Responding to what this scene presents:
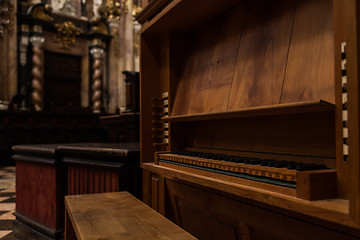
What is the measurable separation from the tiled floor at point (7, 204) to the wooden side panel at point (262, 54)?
2499 mm

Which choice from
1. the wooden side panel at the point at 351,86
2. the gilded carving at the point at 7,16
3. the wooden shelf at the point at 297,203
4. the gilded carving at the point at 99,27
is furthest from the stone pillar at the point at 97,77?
the wooden side panel at the point at 351,86

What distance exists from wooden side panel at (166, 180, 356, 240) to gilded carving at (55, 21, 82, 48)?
10.1m

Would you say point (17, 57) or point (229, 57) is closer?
point (229, 57)

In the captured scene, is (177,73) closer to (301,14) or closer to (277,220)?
(301,14)

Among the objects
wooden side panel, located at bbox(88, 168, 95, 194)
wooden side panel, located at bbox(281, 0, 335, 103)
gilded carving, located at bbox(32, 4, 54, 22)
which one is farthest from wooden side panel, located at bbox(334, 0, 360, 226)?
gilded carving, located at bbox(32, 4, 54, 22)

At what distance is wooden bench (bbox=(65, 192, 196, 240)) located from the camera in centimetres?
125

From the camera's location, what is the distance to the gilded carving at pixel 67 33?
1073 cm

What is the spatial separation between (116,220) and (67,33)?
1062cm

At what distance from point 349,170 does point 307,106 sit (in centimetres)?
23

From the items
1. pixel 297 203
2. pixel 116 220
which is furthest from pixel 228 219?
pixel 297 203

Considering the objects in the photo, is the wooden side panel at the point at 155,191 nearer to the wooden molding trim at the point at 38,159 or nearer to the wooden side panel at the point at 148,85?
the wooden side panel at the point at 148,85

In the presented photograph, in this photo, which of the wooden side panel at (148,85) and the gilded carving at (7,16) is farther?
→ the gilded carving at (7,16)

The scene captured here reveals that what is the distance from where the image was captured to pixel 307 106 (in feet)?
3.28

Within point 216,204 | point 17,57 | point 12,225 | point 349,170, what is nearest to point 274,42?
point 349,170
